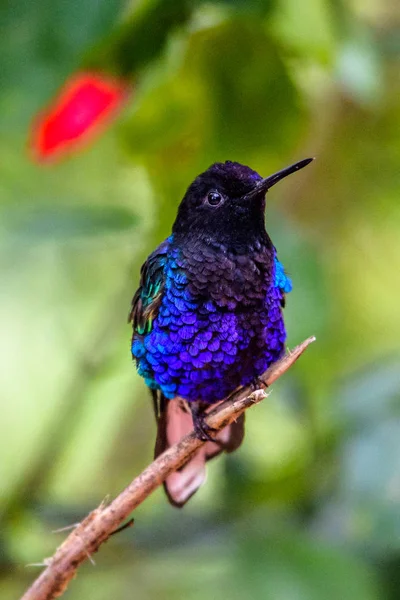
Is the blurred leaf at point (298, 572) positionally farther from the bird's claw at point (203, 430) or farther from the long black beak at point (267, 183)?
the long black beak at point (267, 183)

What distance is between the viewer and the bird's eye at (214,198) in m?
0.98

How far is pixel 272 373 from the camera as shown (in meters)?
1.00

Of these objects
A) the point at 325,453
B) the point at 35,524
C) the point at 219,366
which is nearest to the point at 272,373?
the point at 219,366

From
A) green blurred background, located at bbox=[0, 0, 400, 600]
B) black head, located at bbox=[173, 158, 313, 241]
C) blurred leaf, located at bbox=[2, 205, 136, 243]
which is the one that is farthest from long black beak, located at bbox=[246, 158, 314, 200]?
blurred leaf, located at bbox=[2, 205, 136, 243]

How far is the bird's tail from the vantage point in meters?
1.12

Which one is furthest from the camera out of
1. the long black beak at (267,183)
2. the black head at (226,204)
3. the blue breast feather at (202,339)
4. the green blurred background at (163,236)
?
the green blurred background at (163,236)

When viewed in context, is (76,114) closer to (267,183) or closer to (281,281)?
(281,281)

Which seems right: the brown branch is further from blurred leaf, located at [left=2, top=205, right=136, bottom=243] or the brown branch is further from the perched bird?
blurred leaf, located at [left=2, top=205, right=136, bottom=243]

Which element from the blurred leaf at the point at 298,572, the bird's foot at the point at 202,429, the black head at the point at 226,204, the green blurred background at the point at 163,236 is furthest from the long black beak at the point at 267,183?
the blurred leaf at the point at 298,572

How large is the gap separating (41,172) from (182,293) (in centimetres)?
123

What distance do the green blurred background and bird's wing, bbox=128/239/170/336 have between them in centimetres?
Answer: 38

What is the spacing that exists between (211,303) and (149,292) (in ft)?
0.27

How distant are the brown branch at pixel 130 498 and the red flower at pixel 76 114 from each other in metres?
0.67

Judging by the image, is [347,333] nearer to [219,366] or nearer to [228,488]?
[228,488]
